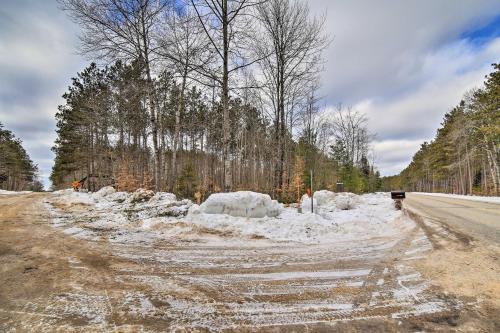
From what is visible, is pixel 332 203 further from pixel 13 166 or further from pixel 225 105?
pixel 13 166

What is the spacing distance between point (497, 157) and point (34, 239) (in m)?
40.4

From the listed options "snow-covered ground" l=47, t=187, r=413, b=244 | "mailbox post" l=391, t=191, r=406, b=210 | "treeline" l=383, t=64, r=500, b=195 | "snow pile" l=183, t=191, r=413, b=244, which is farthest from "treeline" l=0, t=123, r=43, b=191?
"treeline" l=383, t=64, r=500, b=195

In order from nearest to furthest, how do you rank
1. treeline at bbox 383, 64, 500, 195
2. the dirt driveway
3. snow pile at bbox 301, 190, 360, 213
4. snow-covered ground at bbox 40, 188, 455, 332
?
1. the dirt driveway
2. snow-covered ground at bbox 40, 188, 455, 332
3. snow pile at bbox 301, 190, 360, 213
4. treeline at bbox 383, 64, 500, 195

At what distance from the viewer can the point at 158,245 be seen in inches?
247

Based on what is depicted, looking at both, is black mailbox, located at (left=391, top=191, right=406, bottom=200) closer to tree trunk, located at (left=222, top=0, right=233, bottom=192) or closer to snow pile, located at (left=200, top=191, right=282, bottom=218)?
snow pile, located at (left=200, top=191, right=282, bottom=218)

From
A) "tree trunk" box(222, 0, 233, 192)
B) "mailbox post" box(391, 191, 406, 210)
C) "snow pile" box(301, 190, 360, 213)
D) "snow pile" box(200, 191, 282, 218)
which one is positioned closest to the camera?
"snow pile" box(200, 191, 282, 218)

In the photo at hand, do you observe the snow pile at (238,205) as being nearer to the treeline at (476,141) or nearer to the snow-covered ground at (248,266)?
the snow-covered ground at (248,266)

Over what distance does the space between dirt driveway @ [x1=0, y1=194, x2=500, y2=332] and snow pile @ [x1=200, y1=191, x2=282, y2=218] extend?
244 centimetres

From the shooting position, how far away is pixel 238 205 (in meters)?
8.53

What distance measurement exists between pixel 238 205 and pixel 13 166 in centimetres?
5355

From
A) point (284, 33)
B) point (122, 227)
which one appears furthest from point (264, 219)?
point (284, 33)

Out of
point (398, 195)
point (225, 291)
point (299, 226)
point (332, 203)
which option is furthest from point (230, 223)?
point (398, 195)

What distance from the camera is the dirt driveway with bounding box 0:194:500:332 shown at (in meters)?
2.92

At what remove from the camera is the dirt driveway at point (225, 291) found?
2918mm
